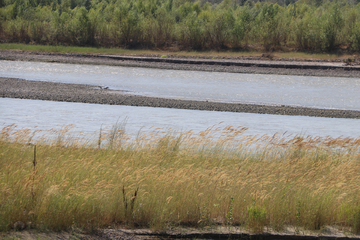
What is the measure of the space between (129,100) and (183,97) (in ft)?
12.6

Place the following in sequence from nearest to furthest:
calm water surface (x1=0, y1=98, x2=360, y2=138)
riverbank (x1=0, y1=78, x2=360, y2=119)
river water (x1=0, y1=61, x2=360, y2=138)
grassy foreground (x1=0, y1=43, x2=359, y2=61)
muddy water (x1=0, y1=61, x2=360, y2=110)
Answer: calm water surface (x1=0, y1=98, x2=360, y2=138) → river water (x1=0, y1=61, x2=360, y2=138) → riverbank (x1=0, y1=78, x2=360, y2=119) → muddy water (x1=0, y1=61, x2=360, y2=110) → grassy foreground (x1=0, y1=43, x2=359, y2=61)

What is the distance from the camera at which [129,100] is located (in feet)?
71.5

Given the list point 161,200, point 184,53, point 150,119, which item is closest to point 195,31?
point 184,53

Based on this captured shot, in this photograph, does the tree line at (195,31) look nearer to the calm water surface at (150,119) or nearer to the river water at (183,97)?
the river water at (183,97)

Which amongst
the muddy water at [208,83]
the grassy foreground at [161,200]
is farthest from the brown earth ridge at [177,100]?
the grassy foreground at [161,200]

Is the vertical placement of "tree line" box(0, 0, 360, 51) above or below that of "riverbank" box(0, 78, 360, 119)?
above

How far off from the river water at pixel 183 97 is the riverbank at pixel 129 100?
3.21ft

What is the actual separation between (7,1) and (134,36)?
38.3 metres

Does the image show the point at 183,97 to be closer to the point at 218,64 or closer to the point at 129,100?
the point at 129,100

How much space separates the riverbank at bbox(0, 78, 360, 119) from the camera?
810 inches

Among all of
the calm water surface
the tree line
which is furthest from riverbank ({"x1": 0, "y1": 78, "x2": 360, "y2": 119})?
the tree line

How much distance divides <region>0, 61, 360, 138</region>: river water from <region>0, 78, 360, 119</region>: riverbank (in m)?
0.98

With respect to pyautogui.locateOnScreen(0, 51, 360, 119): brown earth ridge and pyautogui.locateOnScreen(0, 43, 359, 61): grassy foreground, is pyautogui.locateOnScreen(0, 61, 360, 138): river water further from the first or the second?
pyautogui.locateOnScreen(0, 43, 359, 61): grassy foreground

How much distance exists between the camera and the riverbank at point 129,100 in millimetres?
20578
